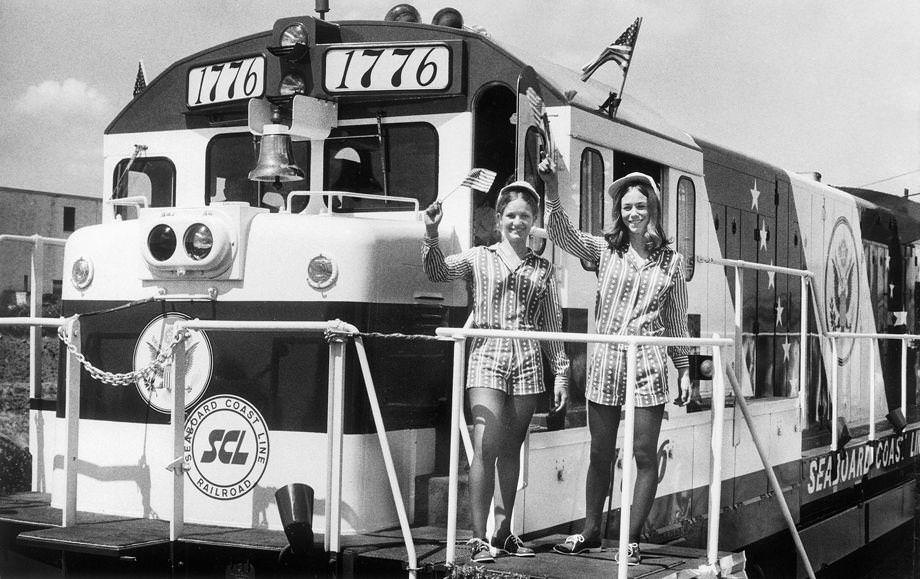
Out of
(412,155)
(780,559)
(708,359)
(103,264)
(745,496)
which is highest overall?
(412,155)

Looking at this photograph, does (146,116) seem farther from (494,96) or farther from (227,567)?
(227,567)

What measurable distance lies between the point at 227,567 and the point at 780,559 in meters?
4.46

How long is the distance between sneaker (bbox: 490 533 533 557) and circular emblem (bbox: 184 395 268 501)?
1.13 m

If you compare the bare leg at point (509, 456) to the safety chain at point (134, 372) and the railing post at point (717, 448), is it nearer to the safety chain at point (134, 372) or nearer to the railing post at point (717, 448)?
the railing post at point (717, 448)

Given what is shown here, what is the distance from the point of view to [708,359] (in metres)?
4.35

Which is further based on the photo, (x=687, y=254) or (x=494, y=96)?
(x=687, y=254)

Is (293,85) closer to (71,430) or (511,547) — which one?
(71,430)

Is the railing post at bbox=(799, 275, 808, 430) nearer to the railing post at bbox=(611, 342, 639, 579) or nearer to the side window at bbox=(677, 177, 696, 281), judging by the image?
the side window at bbox=(677, 177, 696, 281)

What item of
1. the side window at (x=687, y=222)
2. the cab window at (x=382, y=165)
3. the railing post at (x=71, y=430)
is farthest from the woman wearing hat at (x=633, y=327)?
the railing post at (x=71, y=430)

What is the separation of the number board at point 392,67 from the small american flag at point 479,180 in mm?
528

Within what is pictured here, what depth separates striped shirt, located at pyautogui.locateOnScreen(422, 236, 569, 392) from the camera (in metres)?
4.08

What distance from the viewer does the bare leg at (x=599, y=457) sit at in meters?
4.12

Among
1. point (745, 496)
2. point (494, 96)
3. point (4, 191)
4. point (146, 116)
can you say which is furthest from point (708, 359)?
point (4, 191)

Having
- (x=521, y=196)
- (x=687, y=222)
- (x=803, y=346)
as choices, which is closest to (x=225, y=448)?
(x=521, y=196)
